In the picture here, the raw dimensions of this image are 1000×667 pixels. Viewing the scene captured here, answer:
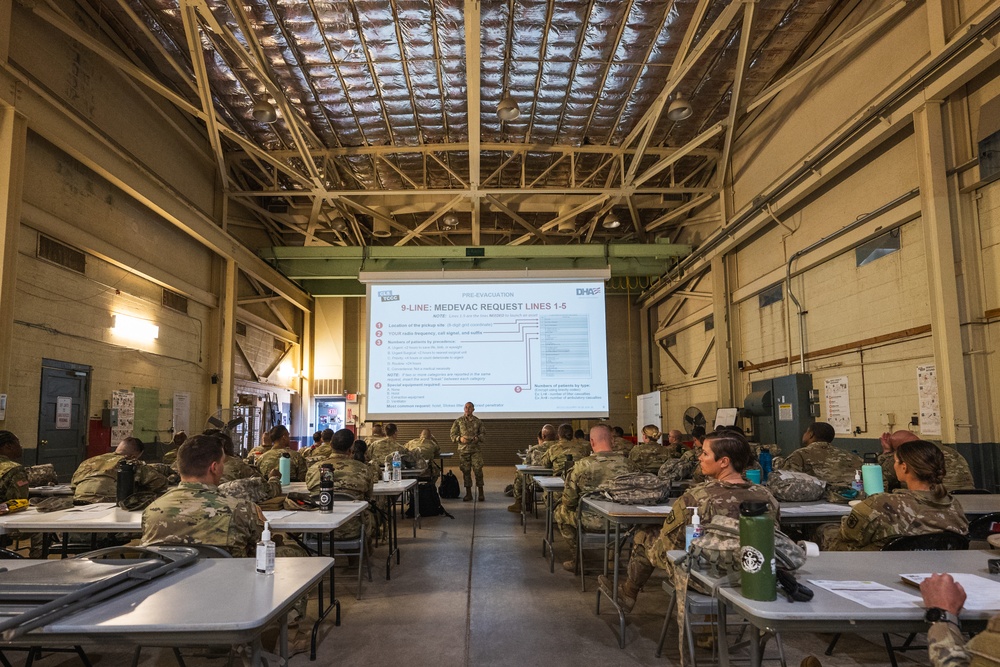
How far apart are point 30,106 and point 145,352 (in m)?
3.83

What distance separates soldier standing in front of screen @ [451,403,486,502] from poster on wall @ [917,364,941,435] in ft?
18.1

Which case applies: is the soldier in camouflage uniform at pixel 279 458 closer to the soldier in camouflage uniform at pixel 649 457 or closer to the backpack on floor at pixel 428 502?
the backpack on floor at pixel 428 502

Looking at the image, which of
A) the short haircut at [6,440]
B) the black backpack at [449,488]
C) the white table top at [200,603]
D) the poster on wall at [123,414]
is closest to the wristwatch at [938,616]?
the white table top at [200,603]

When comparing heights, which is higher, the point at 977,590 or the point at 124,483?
the point at 124,483

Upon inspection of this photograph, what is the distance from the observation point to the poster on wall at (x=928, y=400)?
6.09 metres

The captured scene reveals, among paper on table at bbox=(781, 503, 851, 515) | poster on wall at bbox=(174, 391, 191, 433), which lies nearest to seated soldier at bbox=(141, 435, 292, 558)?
paper on table at bbox=(781, 503, 851, 515)

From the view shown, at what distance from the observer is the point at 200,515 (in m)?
2.58

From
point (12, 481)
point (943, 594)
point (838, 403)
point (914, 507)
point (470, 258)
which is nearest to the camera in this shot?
point (943, 594)

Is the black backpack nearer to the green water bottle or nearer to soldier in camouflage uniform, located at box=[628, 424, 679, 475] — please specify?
soldier in camouflage uniform, located at box=[628, 424, 679, 475]

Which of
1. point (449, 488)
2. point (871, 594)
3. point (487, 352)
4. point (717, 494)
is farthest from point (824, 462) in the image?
point (449, 488)

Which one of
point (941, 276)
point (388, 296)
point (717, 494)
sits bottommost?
point (717, 494)

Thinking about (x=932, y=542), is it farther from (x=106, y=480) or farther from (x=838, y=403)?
(x=838, y=403)

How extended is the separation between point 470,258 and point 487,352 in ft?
10.8

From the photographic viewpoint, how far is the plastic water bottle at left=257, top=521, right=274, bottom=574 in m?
2.02
